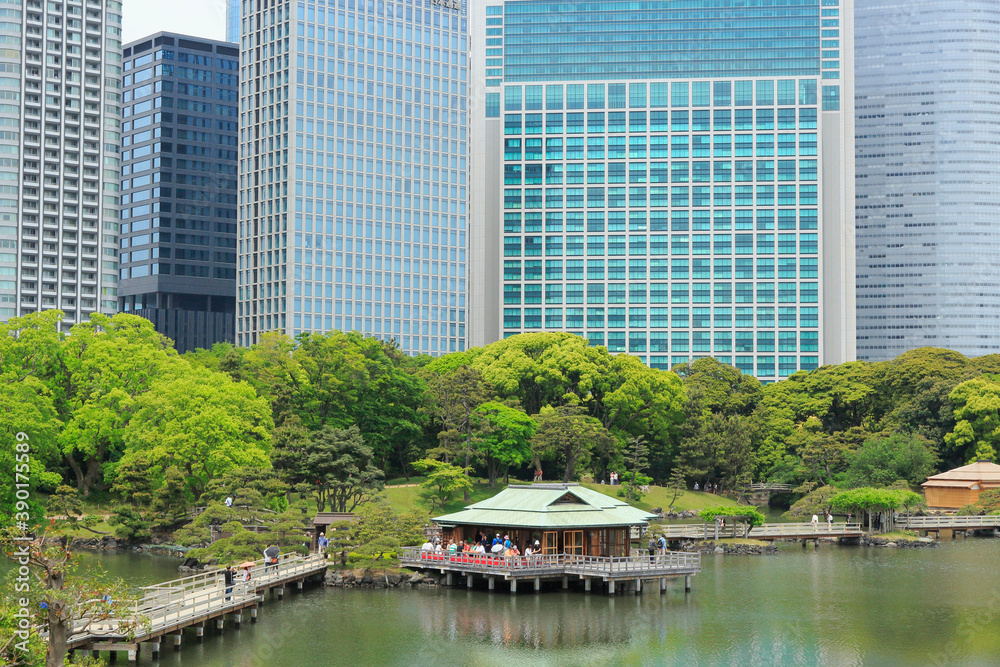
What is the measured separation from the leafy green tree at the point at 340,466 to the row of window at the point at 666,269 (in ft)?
332

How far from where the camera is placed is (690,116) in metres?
165

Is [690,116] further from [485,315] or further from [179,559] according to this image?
[179,559]

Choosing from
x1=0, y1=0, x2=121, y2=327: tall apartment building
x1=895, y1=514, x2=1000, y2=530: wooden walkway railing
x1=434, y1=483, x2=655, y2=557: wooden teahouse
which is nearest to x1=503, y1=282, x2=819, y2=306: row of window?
x1=0, y1=0, x2=121, y2=327: tall apartment building

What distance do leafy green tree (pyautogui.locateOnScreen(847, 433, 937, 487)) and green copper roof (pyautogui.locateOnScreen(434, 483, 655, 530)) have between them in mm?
36186

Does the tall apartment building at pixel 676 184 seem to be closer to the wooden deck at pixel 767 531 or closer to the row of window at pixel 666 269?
the row of window at pixel 666 269

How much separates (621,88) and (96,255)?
254 ft

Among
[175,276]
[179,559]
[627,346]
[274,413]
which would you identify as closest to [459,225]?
[627,346]

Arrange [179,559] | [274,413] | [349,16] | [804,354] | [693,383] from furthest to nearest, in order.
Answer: [804,354] → [349,16] → [693,383] → [274,413] → [179,559]

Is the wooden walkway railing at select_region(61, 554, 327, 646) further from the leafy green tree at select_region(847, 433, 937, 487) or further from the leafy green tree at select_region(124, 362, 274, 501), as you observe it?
the leafy green tree at select_region(847, 433, 937, 487)

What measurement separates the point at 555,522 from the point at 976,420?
171 feet

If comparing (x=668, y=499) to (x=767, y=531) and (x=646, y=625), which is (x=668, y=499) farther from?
(x=646, y=625)

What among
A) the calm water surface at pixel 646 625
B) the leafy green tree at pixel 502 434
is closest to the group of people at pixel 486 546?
the calm water surface at pixel 646 625

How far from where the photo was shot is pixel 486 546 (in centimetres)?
5281

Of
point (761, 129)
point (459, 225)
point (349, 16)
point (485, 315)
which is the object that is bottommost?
point (485, 315)
